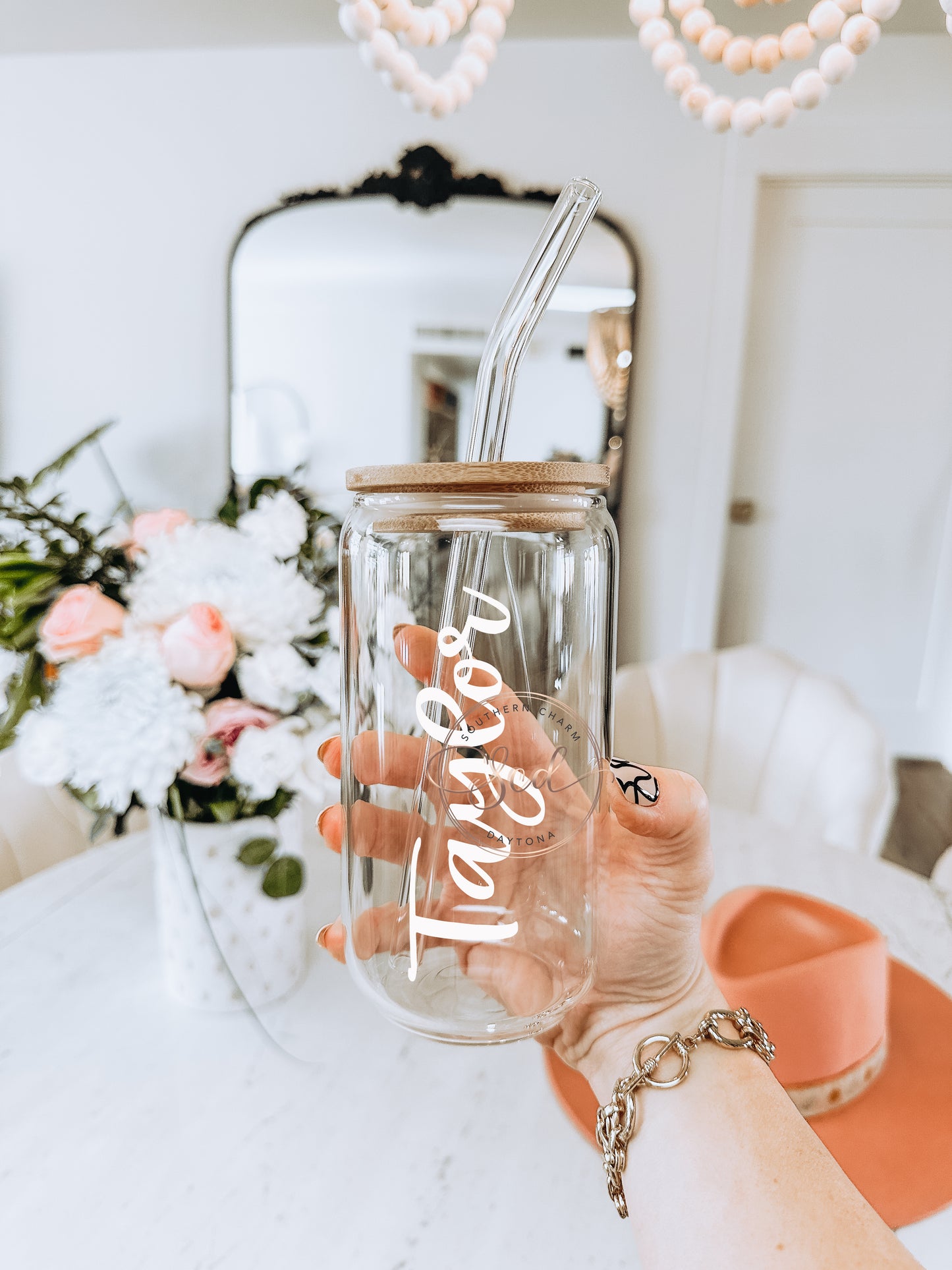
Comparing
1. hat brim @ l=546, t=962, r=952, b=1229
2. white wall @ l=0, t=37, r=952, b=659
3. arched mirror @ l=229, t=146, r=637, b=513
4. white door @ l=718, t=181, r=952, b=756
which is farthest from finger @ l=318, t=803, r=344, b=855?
white door @ l=718, t=181, r=952, b=756

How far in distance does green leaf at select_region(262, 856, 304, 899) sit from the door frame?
5.99ft

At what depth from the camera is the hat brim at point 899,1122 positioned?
487 millimetres

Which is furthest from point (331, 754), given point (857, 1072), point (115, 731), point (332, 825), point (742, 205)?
point (742, 205)

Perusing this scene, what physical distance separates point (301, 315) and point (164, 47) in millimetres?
841

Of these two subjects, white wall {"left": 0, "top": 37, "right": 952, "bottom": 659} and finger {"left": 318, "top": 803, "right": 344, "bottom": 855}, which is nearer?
finger {"left": 318, "top": 803, "right": 344, "bottom": 855}

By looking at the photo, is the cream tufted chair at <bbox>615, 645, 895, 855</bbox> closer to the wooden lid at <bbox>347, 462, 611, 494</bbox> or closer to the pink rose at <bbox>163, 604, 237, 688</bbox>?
the pink rose at <bbox>163, 604, 237, 688</bbox>

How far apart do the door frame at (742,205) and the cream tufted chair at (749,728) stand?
89 centimetres

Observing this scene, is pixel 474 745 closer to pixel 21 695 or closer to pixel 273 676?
pixel 273 676

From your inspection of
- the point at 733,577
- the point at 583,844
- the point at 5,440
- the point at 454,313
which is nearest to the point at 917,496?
the point at 733,577

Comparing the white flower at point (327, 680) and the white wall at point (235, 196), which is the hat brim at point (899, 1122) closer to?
the white flower at point (327, 680)

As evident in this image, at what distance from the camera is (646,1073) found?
457 millimetres

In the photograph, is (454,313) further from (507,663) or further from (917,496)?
(507,663)

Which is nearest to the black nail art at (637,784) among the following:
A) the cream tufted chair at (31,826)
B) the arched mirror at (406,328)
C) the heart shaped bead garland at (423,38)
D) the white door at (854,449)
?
the heart shaped bead garland at (423,38)

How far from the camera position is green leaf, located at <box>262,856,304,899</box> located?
61 cm
